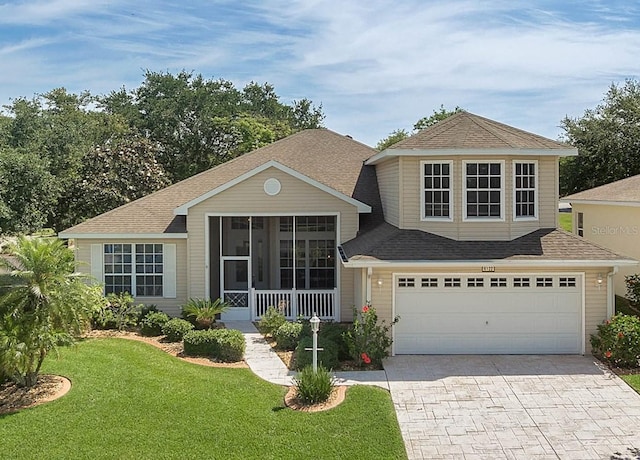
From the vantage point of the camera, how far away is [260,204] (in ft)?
58.1

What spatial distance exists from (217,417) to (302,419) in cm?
153

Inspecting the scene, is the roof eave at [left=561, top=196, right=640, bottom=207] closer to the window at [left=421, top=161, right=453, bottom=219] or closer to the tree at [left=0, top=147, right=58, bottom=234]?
the window at [left=421, top=161, right=453, bottom=219]

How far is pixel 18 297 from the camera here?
11.0m

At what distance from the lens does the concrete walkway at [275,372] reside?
40.1 feet

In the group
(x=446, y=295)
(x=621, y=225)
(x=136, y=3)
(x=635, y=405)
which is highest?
(x=136, y=3)

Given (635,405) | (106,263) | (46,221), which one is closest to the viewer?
(635,405)

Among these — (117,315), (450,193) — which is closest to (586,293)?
(450,193)

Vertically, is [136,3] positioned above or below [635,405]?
above

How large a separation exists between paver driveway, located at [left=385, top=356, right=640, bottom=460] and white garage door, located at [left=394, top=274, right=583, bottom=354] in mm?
368

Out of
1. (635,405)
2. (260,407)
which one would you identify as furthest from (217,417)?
(635,405)

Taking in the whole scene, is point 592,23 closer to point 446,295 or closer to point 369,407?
point 446,295

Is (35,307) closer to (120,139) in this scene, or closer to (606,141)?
(120,139)

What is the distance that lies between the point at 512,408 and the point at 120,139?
3526 centimetres

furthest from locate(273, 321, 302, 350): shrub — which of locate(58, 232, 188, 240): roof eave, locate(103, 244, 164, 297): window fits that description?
locate(103, 244, 164, 297): window
